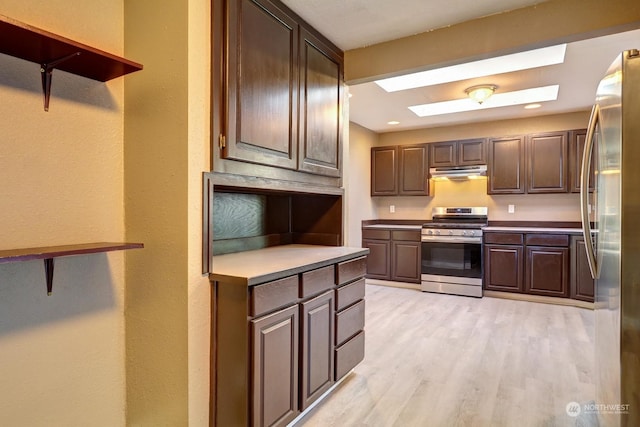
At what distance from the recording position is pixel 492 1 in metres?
1.95

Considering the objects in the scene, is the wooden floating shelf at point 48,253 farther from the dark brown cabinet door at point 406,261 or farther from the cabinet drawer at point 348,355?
the dark brown cabinet door at point 406,261

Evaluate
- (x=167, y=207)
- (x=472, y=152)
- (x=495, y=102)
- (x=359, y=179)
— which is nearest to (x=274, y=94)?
(x=167, y=207)

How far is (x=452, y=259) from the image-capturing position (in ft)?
15.6

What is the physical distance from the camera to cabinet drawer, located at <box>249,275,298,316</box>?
4.98 ft

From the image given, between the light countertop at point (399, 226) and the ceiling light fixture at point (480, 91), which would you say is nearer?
the ceiling light fixture at point (480, 91)

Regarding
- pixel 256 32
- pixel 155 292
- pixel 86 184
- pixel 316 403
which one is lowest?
pixel 316 403

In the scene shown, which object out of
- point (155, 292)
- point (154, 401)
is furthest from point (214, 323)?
point (154, 401)

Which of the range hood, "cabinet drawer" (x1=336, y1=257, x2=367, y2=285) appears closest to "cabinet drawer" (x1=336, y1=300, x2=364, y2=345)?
"cabinet drawer" (x1=336, y1=257, x2=367, y2=285)

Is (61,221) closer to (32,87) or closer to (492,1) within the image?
(32,87)

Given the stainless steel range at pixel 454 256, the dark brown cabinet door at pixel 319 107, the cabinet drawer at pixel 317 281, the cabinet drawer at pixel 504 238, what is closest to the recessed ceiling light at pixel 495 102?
the stainless steel range at pixel 454 256

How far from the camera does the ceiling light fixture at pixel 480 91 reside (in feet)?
11.5

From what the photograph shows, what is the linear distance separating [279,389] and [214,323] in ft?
1.47

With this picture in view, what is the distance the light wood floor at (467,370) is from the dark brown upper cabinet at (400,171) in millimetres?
2016

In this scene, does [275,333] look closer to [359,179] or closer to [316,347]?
[316,347]
